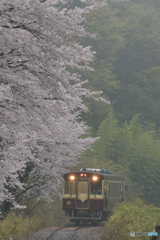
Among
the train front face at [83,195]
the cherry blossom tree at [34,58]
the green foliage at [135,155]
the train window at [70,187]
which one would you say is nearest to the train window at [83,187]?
the train front face at [83,195]

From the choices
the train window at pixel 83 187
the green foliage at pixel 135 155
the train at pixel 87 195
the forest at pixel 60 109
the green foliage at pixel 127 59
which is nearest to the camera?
the forest at pixel 60 109

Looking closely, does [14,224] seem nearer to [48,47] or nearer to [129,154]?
[48,47]

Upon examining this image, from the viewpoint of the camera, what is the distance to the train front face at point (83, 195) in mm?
16750

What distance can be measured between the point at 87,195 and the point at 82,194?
0.72 feet

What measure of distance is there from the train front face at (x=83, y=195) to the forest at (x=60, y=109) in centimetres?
103

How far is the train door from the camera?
1684cm

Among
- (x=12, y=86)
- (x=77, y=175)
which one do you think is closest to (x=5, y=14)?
(x=12, y=86)

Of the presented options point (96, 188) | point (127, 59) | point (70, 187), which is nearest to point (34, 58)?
point (96, 188)

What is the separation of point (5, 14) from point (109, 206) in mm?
13144

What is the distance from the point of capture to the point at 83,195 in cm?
1697

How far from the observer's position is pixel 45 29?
19.3 feet

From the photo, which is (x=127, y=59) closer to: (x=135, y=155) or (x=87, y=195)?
(x=135, y=155)

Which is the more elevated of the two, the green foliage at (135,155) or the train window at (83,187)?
the green foliage at (135,155)

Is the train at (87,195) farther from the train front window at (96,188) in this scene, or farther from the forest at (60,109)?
the forest at (60,109)
